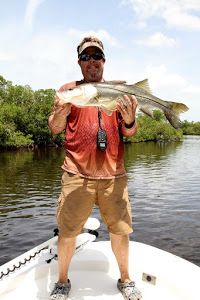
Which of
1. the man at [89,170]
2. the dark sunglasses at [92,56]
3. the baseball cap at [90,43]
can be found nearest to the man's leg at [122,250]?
the man at [89,170]

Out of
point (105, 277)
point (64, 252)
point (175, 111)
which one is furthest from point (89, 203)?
point (175, 111)

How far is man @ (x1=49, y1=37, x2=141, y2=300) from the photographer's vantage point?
508 centimetres

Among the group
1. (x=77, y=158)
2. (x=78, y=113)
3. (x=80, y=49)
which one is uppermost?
(x=80, y=49)

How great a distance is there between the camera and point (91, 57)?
5.09 meters

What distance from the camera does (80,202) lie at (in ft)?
16.7

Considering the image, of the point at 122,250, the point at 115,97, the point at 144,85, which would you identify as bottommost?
the point at 122,250

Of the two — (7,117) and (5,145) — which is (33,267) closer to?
(5,145)

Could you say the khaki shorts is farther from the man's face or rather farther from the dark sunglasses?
the dark sunglasses

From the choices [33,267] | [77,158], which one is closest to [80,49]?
[77,158]

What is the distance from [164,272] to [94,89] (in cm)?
311

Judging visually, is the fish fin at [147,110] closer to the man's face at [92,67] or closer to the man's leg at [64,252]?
the man's face at [92,67]

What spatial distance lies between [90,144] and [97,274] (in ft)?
7.51

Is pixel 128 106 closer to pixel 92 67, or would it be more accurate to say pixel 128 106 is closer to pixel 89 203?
pixel 92 67

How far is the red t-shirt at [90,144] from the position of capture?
A: 5078 millimetres
